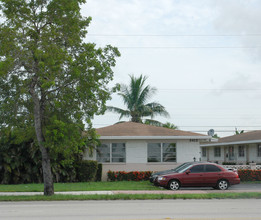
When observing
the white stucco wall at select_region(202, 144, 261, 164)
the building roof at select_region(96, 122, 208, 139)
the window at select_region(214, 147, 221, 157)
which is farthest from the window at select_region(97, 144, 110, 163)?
the window at select_region(214, 147, 221, 157)

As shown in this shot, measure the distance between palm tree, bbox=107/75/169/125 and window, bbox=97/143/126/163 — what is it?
13163mm

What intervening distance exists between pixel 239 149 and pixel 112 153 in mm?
16186

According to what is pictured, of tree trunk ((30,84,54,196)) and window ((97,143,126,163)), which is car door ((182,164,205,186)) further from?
window ((97,143,126,163))

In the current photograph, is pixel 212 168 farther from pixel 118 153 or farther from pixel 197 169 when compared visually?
pixel 118 153

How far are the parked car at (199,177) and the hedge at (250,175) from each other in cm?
579

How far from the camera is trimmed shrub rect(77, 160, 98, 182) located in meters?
25.9

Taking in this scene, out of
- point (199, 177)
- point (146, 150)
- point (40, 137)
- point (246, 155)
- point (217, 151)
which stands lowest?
point (199, 177)

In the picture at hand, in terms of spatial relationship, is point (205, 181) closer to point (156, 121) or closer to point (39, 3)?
point (39, 3)

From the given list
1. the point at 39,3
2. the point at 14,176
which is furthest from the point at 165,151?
the point at 39,3

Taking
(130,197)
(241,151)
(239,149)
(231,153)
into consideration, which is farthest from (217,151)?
(130,197)

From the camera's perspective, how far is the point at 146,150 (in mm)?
27609

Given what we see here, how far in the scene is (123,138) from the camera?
89.2 feet

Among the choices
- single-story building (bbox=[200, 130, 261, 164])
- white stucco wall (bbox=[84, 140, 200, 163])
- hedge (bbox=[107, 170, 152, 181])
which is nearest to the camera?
hedge (bbox=[107, 170, 152, 181])

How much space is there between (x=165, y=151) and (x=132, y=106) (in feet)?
45.7
